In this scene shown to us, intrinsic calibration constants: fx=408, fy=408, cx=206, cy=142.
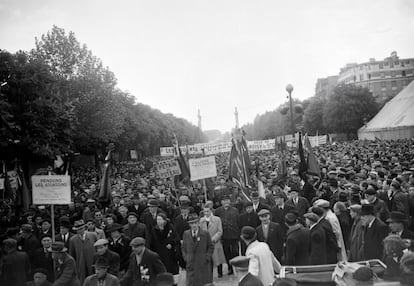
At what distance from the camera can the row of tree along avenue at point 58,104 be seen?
22.1m

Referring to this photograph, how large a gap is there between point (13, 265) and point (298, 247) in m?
4.91

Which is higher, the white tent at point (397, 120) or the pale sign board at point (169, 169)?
the white tent at point (397, 120)

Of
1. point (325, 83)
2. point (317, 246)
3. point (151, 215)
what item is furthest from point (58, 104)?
point (325, 83)

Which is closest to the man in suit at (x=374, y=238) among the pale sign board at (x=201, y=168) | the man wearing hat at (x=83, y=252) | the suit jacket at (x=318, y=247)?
the suit jacket at (x=318, y=247)

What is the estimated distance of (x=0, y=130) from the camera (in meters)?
19.2

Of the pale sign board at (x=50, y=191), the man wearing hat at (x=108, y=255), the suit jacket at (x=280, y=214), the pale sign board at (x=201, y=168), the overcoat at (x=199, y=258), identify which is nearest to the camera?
the man wearing hat at (x=108, y=255)

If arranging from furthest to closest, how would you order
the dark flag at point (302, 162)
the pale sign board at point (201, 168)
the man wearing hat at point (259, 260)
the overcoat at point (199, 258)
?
1. the dark flag at point (302, 162)
2. the pale sign board at point (201, 168)
3. the overcoat at point (199, 258)
4. the man wearing hat at point (259, 260)

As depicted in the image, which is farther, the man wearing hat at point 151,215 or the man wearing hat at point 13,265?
the man wearing hat at point 151,215

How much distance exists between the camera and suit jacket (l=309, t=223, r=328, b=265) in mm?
6359

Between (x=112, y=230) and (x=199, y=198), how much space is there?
22.4 feet

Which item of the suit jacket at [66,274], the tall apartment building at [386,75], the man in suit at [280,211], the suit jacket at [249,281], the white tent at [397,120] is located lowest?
the suit jacket at [66,274]

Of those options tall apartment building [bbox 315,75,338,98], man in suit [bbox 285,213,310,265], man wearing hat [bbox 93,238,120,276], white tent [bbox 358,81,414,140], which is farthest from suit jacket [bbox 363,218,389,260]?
tall apartment building [bbox 315,75,338,98]

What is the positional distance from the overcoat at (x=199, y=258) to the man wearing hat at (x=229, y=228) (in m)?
2.46

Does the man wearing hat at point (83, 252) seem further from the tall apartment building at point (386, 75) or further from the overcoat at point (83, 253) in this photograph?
the tall apartment building at point (386, 75)
